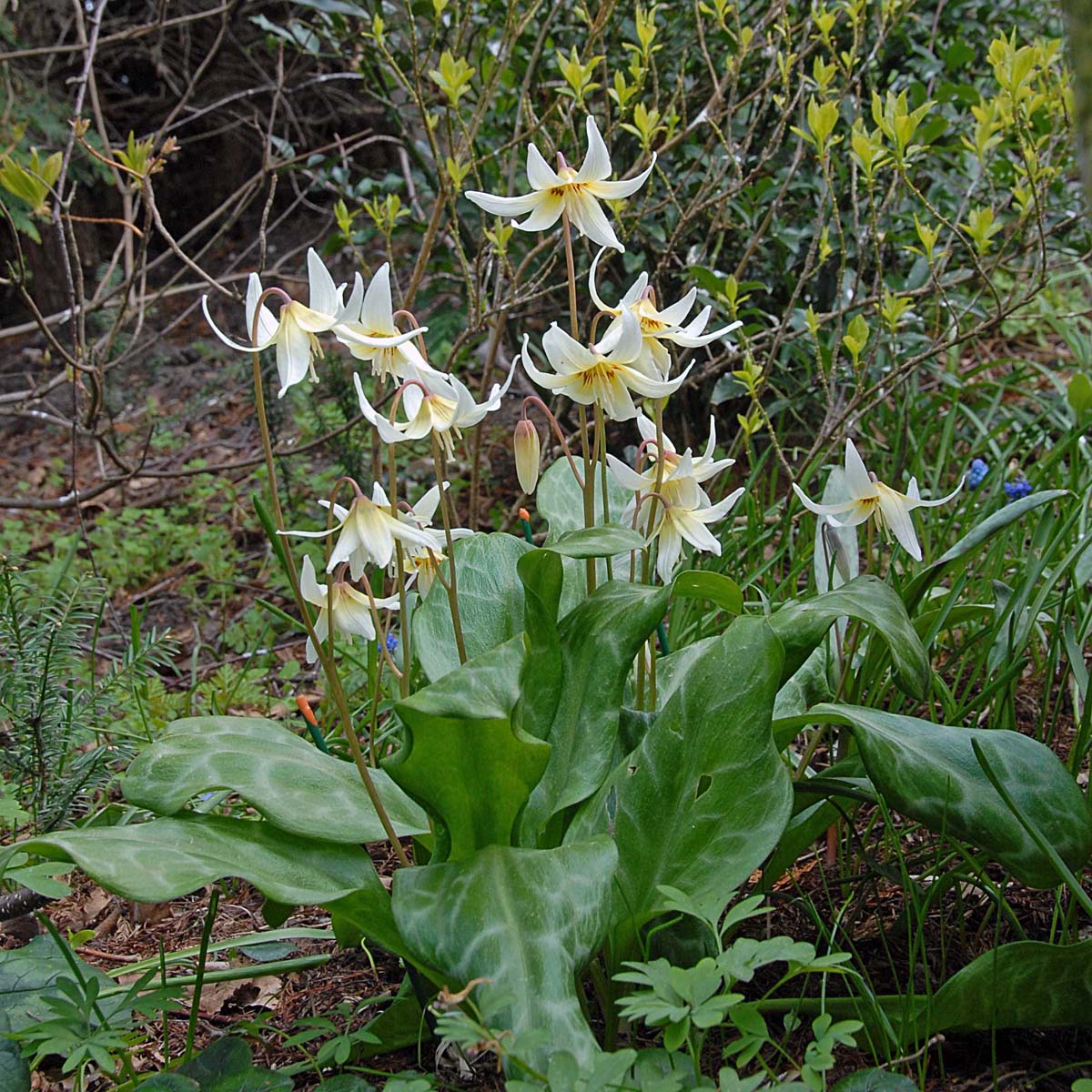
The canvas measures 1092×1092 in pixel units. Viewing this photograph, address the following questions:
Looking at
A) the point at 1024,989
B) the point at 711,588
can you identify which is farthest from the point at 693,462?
the point at 1024,989

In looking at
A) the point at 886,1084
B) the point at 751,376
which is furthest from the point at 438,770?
the point at 751,376

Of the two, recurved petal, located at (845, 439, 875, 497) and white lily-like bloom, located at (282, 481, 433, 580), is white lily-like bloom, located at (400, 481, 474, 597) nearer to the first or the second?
white lily-like bloom, located at (282, 481, 433, 580)

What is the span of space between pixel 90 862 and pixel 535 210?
3.48 feet

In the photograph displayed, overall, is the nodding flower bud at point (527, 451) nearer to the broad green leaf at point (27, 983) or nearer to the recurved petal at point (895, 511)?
the recurved petal at point (895, 511)

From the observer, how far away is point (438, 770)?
1.32m

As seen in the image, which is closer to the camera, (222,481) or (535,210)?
(535,210)

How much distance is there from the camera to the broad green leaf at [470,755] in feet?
3.91

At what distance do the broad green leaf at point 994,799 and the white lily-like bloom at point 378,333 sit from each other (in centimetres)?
76

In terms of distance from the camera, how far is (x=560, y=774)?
151 centimetres

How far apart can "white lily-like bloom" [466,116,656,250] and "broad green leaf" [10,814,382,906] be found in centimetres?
91

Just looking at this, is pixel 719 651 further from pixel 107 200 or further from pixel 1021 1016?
pixel 107 200

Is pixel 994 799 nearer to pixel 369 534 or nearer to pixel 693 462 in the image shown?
pixel 693 462

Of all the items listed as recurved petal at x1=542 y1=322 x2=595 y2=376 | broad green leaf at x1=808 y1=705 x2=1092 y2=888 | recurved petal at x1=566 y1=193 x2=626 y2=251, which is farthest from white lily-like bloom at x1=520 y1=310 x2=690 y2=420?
broad green leaf at x1=808 y1=705 x2=1092 y2=888

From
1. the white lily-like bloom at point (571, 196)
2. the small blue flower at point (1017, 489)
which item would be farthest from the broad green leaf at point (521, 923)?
the small blue flower at point (1017, 489)
